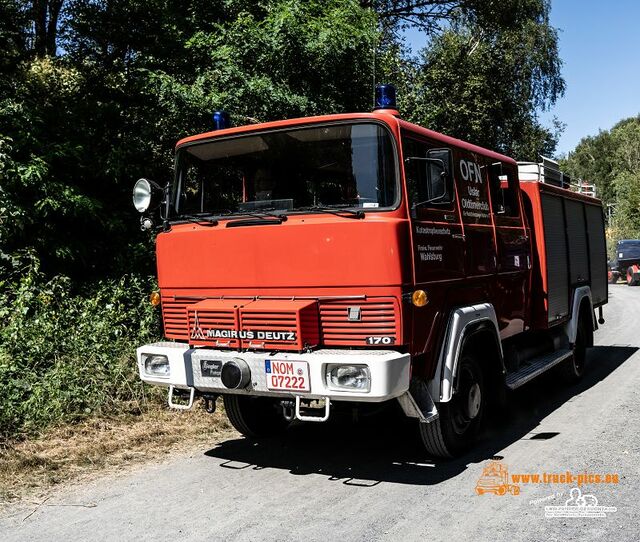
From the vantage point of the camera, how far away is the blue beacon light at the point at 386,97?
515 cm

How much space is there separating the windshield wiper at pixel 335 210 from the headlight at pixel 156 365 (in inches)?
61.7

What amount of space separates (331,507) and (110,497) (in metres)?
1.55

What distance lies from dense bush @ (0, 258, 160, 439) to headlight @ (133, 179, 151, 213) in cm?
218

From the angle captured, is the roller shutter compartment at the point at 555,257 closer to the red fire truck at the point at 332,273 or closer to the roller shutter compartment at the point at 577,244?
the roller shutter compartment at the point at 577,244

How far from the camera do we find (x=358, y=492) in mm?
4727

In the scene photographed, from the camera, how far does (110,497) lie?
473 cm

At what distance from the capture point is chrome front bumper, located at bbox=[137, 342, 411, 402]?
440cm

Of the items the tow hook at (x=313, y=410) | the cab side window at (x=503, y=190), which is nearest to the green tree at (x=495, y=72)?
the cab side window at (x=503, y=190)

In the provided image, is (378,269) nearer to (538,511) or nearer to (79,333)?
(538,511)

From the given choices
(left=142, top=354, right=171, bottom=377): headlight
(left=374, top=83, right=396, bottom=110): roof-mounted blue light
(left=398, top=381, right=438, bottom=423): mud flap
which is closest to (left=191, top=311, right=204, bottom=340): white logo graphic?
(left=142, top=354, right=171, bottom=377): headlight

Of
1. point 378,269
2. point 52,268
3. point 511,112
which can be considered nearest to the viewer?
point 378,269

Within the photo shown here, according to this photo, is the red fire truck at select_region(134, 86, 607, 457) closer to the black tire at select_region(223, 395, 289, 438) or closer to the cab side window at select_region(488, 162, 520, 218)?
the black tire at select_region(223, 395, 289, 438)

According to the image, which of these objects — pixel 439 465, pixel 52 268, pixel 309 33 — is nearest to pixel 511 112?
pixel 309 33

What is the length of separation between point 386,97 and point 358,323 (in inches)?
69.0
